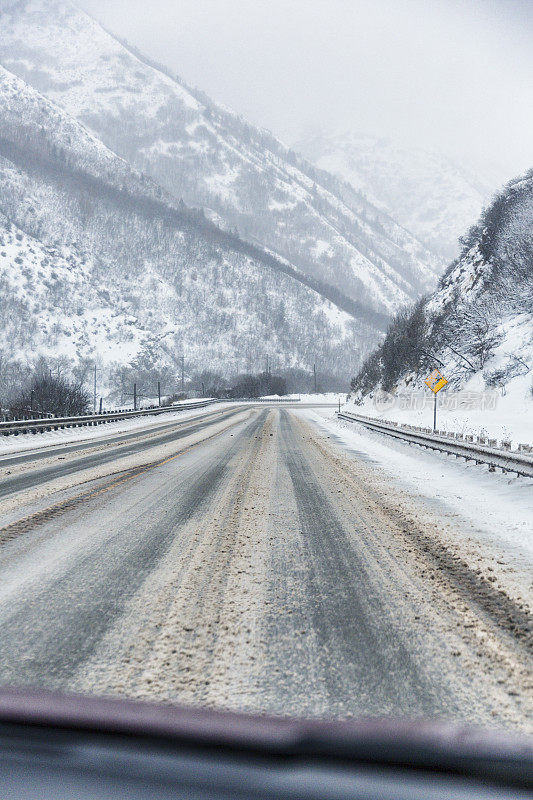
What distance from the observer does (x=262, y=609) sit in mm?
3516

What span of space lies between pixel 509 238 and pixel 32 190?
199 metres

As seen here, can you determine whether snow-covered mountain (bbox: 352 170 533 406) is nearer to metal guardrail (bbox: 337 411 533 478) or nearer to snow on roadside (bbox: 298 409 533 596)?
metal guardrail (bbox: 337 411 533 478)

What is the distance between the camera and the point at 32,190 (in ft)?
621

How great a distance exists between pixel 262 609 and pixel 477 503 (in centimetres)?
551

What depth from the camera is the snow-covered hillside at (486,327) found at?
88.3 ft

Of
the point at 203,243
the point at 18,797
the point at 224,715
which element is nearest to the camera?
the point at 18,797

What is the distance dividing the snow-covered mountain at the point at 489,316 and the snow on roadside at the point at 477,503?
14.8m

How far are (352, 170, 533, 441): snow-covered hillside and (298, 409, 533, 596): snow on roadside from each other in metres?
12.2

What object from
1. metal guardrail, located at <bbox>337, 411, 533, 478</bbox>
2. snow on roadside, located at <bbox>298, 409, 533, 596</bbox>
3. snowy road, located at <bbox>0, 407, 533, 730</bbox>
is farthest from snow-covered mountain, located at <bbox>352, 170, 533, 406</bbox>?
snowy road, located at <bbox>0, 407, 533, 730</bbox>

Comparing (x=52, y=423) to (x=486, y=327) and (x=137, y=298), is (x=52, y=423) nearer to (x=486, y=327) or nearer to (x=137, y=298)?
(x=486, y=327)

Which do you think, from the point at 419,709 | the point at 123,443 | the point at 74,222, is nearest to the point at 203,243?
the point at 74,222

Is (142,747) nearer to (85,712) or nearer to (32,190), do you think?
(85,712)

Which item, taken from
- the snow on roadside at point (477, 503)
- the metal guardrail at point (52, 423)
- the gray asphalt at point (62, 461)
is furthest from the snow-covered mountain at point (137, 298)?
the snow on roadside at point (477, 503)

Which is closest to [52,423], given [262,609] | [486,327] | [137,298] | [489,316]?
[262,609]
